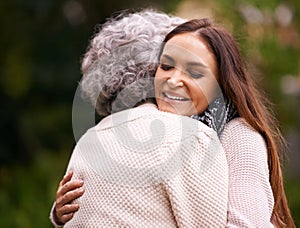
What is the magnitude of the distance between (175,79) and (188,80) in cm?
4

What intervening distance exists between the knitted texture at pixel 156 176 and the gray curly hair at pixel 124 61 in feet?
0.79

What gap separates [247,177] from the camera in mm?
2318

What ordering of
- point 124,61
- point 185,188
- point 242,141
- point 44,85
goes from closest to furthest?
point 185,188
point 242,141
point 124,61
point 44,85

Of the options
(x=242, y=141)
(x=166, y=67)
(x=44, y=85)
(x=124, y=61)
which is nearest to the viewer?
(x=242, y=141)

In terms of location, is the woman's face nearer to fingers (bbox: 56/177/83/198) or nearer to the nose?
the nose

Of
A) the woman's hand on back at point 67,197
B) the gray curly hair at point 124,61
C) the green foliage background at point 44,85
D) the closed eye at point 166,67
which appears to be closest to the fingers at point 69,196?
the woman's hand on back at point 67,197

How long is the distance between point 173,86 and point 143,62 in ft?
0.84

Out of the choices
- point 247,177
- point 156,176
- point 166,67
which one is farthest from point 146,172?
point 166,67

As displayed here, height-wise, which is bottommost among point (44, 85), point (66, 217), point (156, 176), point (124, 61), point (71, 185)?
point (44, 85)

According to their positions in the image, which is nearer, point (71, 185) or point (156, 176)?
point (156, 176)

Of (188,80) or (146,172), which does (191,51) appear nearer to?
(188,80)

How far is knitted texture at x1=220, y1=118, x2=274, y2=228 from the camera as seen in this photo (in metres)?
2.25

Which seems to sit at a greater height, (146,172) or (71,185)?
(146,172)

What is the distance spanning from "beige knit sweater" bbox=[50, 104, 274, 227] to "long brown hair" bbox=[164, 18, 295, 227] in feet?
0.27
